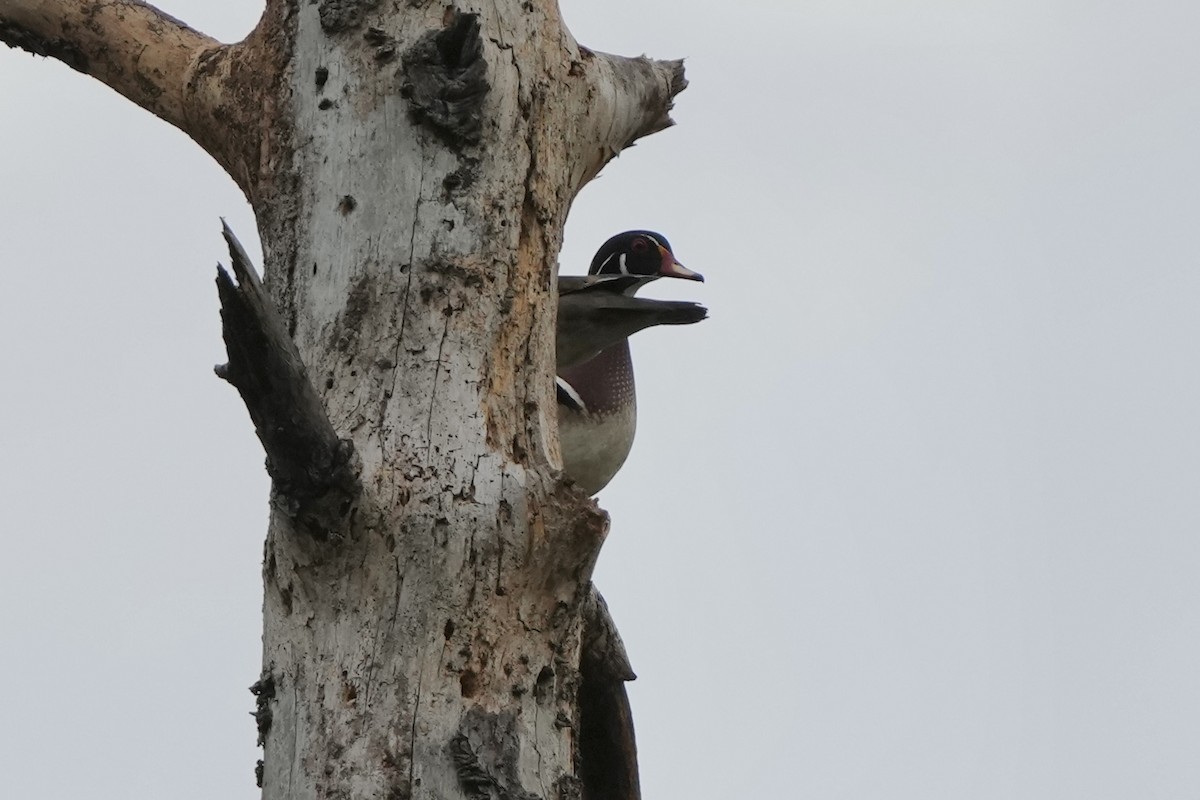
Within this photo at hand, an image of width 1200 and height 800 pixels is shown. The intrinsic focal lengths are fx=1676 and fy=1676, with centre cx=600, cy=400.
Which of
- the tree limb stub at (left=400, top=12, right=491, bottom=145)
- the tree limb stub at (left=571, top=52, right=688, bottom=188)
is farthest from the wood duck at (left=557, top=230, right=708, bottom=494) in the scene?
the tree limb stub at (left=400, top=12, right=491, bottom=145)

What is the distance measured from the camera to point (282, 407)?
2277 mm

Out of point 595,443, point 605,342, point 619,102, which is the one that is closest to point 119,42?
point 619,102

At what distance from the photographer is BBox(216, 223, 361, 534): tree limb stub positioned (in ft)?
7.00

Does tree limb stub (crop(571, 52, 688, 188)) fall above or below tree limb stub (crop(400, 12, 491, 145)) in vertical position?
above

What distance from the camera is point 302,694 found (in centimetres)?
248

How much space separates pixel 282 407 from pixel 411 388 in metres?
0.40

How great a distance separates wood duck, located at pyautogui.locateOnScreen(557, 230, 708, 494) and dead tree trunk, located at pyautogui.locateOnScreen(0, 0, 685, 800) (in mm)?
318

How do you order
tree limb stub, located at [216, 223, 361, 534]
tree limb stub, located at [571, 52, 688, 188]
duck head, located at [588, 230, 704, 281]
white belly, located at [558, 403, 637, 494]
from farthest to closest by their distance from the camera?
duck head, located at [588, 230, 704, 281], white belly, located at [558, 403, 637, 494], tree limb stub, located at [571, 52, 688, 188], tree limb stub, located at [216, 223, 361, 534]

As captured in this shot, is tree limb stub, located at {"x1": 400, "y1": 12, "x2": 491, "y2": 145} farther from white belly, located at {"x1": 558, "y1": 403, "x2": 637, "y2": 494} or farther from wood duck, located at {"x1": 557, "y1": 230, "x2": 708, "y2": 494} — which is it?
white belly, located at {"x1": 558, "y1": 403, "x2": 637, "y2": 494}

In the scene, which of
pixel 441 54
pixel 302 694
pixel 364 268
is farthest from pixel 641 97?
pixel 302 694

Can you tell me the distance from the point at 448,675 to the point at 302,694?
0.22 metres

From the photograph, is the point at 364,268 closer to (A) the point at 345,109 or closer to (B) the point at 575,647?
(A) the point at 345,109

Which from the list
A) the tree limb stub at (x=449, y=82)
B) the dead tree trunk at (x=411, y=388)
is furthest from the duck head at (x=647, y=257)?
the tree limb stub at (x=449, y=82)

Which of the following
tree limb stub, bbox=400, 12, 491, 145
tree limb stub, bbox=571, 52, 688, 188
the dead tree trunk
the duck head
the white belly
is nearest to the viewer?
the dead tree trunk
